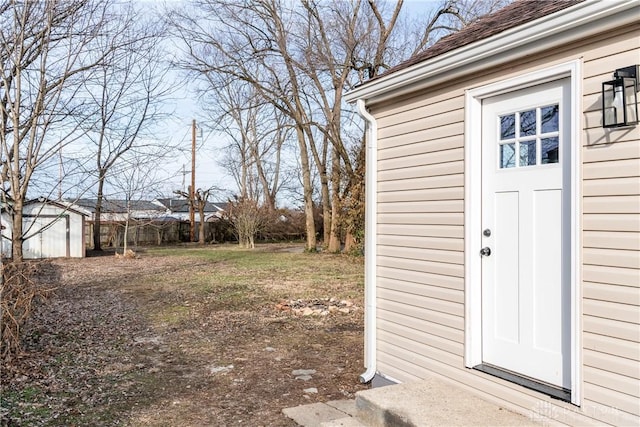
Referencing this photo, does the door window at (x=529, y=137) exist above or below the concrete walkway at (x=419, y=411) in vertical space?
above

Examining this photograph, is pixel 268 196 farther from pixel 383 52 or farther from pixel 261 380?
pixel 261 380

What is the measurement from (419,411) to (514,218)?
4.38 feet

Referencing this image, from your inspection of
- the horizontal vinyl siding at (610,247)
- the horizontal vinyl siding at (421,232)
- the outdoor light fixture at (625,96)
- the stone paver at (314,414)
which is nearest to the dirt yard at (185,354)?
the stone paver at (314,414)

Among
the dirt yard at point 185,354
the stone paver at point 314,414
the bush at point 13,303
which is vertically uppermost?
the bush at point 13,303

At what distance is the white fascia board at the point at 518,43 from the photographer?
2457 millimetres

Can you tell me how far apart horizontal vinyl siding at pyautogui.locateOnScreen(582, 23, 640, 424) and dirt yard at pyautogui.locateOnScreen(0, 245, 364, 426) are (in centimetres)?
219

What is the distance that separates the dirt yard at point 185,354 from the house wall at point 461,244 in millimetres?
1127

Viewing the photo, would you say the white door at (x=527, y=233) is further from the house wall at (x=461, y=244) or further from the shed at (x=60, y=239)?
the shed at (x=60, y=239)

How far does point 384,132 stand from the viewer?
415 centimetres

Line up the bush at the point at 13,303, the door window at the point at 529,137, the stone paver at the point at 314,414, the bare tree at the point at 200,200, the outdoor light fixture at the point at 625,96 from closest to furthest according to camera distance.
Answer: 1. the outdoor light fixture at the point at 625,96
2. the door window at the point at 529,137
3. the stone paver at the point at 314,414
4. the bush at the point at 13,303
5. the bare tree at the point at 200,200

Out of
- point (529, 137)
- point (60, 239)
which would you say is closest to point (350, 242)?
point (60, 239)

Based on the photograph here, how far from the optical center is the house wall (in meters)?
2.47

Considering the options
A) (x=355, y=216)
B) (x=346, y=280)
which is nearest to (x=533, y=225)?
(x=346, y=280)

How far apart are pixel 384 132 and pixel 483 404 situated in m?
2.21
